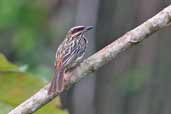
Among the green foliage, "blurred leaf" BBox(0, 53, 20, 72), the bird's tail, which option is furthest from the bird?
"blurred leaf" BBox(0, 53, 20, 72)

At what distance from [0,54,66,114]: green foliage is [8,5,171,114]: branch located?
20 cm

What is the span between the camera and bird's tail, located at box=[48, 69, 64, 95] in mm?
3992

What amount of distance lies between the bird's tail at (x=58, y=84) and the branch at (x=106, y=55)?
2 cm

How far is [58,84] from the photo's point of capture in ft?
13.8

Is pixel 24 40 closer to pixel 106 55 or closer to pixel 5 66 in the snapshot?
pixel 5 66

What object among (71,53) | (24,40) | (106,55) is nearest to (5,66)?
(106,55)

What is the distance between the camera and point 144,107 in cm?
823

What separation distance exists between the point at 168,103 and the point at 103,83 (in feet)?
2.96

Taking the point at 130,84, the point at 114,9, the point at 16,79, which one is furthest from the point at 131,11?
the point at 16,79

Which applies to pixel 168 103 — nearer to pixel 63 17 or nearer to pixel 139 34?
pixel 63 17

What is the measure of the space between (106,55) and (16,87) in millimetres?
531

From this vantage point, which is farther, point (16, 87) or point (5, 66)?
point (16, 87)

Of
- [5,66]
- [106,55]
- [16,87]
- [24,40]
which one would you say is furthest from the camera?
[24,40]

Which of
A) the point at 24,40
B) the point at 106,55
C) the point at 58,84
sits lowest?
the point at 24,40
